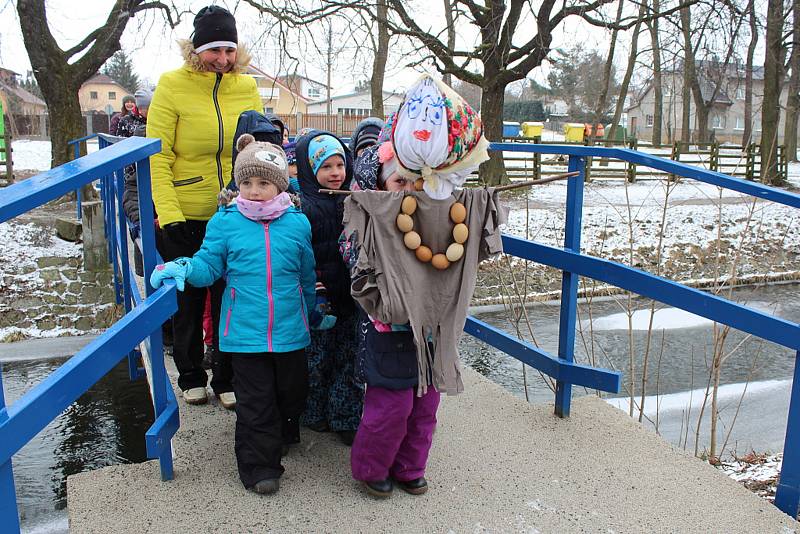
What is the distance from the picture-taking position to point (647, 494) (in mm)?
2479

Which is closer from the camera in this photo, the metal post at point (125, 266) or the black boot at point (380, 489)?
the black boot at point (380, 489)

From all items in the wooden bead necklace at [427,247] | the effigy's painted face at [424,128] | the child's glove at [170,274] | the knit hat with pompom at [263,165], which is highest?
the effigy's painted face at [424,128]

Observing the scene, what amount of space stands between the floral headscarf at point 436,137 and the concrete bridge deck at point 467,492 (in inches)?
41.7

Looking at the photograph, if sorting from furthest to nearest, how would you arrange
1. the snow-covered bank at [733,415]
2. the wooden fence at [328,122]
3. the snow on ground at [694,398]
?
the wooden fence at [328,122] → the snow on ground at [694,398] → the snow-covered bank at [733,415]

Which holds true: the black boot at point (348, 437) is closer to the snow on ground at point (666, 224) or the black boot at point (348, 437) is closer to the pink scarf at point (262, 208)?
the pink scarf at point (262, 208)

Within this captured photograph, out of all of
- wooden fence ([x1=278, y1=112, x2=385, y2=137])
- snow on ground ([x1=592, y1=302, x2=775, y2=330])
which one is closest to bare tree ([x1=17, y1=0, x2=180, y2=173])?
snow on ground ([x1=592, y1=302, x2=775, y2=330])

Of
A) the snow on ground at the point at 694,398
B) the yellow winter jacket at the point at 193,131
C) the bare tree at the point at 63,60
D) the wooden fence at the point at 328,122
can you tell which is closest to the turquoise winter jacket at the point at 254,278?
the yellow winter jacket at the point at 193,131

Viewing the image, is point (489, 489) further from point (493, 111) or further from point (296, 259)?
point (493, 111)

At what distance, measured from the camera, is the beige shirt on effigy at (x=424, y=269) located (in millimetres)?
2195

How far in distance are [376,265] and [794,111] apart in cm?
2117

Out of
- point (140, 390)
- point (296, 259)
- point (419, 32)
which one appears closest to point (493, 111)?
point (419, 32)

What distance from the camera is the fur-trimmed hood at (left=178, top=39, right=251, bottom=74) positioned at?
9.88ft

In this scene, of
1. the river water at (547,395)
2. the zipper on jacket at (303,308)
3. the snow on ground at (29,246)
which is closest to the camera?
the zipper on jacket at (303,308)

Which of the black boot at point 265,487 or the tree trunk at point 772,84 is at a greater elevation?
the tree trunk at point 772,84
